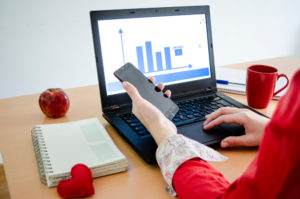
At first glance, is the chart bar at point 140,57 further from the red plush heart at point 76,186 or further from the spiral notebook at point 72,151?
the red plush heart at point 76,186

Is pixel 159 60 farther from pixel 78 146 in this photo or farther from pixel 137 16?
pixel 78 146

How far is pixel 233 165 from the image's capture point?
65 cm

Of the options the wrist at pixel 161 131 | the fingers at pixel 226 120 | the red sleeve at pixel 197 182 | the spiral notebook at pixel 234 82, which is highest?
the spiral notebook at pixel 234 82

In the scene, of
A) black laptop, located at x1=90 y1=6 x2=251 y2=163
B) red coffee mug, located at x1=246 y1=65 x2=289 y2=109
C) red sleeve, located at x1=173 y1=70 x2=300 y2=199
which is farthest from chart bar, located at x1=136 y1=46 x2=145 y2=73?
red sleeve, located at x1=173 y1=70 x2=300 y2=199

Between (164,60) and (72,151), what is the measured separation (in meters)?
0.44

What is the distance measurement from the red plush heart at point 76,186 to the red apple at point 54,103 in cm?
37

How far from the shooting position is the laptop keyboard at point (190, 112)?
0.79 m

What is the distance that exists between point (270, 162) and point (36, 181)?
46 centimetres

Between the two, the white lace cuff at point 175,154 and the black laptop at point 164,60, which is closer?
the white lace cuff at point 175,154

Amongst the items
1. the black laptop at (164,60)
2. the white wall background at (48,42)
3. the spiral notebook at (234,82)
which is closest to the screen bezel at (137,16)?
the black laptop at (164,60)

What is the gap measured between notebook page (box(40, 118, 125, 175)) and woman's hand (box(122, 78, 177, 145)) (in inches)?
3.5

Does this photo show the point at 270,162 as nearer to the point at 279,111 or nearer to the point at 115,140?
the point at 279,111

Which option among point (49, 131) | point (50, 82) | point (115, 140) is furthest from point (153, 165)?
point (50, 82)

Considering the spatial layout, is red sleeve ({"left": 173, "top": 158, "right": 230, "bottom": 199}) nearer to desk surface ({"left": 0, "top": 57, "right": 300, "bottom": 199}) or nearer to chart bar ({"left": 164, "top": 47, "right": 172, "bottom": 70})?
desk surface ({"left": 0, "top": 57, "right": 300, "bottom": 199})
